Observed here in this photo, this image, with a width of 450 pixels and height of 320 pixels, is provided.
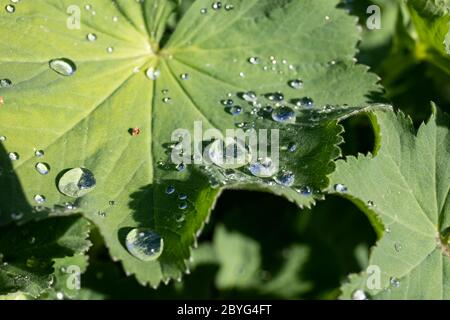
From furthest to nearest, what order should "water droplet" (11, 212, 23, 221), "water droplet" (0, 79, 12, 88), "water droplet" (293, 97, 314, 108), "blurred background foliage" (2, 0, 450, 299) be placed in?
1. "blurred background foliage" (2, 0, 450, 299)
2. "water droplet" (293, 97, 314, 108)
3. "water droplet" (0, 79, 12, 88)
4. "water droplet" (11, 212, 23, 221)

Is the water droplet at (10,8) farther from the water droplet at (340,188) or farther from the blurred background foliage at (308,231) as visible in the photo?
the water droplet at (340,188)

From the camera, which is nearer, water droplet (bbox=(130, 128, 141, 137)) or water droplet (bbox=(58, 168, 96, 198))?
water droplet (bbox=(58, 168, 96, 198))

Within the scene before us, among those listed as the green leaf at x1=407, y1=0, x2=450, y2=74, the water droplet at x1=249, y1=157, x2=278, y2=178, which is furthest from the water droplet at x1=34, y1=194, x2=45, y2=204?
the green leaf at x1=407, y1=0, x2=450, y2=74

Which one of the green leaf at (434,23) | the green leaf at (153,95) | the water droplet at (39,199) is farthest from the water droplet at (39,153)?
the green leaf at (434,23)

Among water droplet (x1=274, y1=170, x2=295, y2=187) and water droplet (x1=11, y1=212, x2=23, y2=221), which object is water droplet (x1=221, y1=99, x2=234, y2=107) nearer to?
water droplet (x1=274, y1=170, x2=295, y2=187)

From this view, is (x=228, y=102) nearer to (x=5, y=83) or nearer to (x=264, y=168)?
(x=264, y=168)

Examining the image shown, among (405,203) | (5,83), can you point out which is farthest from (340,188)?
(5,83)
